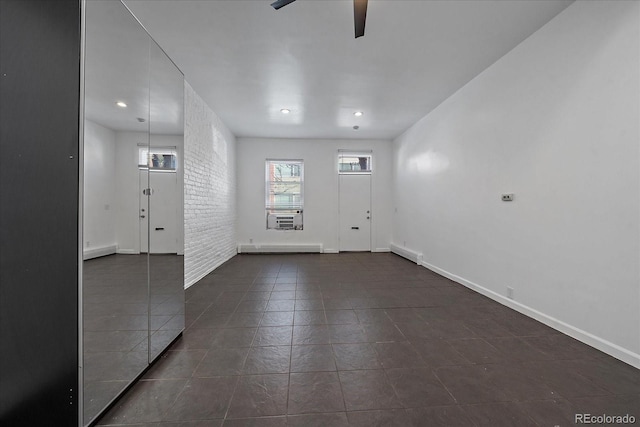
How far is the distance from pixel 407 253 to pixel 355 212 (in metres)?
1.76

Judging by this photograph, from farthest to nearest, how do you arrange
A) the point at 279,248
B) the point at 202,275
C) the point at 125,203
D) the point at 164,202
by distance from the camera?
the point at 279,248
the point at 202,275
the point at 164,202
the point at 125,203

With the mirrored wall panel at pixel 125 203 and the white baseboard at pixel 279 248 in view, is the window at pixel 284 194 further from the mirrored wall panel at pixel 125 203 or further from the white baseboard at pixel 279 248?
the mirrored wall panel at pixel 125 203

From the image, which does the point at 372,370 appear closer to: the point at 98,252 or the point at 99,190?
the point at 98,252

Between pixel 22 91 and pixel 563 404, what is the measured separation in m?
3.13

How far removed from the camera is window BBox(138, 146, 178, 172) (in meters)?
1.73

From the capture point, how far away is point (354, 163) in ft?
21.7

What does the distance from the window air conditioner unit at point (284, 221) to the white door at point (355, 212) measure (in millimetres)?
1168

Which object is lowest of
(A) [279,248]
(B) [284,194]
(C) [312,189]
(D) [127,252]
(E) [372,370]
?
(E) [372,370]

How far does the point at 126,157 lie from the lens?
1.58 metres

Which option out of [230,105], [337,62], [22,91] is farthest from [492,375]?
[230,105]

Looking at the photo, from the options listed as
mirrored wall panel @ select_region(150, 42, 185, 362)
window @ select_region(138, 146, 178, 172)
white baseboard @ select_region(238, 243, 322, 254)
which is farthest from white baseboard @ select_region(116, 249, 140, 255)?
white baseboard @ select_region(238, 243, 322, 254)

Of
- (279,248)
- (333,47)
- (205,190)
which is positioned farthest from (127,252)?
(279,248)

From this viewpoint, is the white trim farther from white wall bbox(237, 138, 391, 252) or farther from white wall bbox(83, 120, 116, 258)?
white wall bbox(83, 120, 116, 258)

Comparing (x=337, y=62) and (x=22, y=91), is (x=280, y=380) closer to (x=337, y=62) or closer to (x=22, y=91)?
(x=22, y=91)
